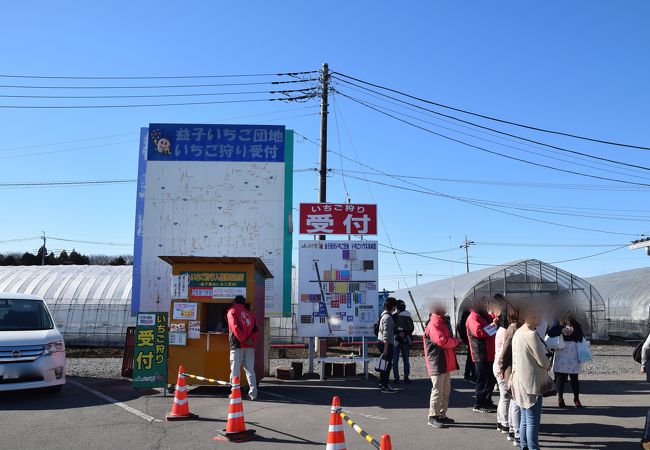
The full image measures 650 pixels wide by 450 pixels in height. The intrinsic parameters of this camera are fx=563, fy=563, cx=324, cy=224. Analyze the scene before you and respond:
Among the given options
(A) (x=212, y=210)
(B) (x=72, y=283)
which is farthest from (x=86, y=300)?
(A) (x=212, y=210)

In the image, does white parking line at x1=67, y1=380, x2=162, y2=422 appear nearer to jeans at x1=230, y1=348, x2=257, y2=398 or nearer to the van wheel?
the van wheel

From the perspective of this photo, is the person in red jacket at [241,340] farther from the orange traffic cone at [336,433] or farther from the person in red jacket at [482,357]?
the orange traffic cone at [336,433]

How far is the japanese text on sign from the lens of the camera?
10734mm

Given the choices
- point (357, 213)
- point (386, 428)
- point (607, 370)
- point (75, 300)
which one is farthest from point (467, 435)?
point (75, 300)

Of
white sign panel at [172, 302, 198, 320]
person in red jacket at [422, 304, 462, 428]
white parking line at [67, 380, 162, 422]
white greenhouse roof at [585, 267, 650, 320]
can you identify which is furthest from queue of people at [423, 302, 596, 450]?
white greenhouse roof at [585, 267, 650, 320]

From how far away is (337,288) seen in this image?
13.7 m

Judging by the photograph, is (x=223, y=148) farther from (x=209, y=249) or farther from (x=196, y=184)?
(x=209, y=249)

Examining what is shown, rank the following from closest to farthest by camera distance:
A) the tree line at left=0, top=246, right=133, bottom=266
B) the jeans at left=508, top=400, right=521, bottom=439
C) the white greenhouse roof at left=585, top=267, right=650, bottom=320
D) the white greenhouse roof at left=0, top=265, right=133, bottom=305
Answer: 1. the jeans at left=508, top=400, right=521, bottom=439
2. the white greenhouse roof at left=0, top=265, right=133, bottom=305
3. the white greenhouse roof at left=585, top=267, right=650, bottom=320
4. the tree line at left=0, top=246, right=133, bottom=266

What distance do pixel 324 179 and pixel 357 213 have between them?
123 inches

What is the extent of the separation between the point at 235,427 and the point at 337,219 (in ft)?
24.0

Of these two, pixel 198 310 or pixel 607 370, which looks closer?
pixel 198 310

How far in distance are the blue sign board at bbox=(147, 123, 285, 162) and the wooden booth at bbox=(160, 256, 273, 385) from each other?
4.52 meters

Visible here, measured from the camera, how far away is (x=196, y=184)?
15203 mm

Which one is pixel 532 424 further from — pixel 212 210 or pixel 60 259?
pixel 60 259
